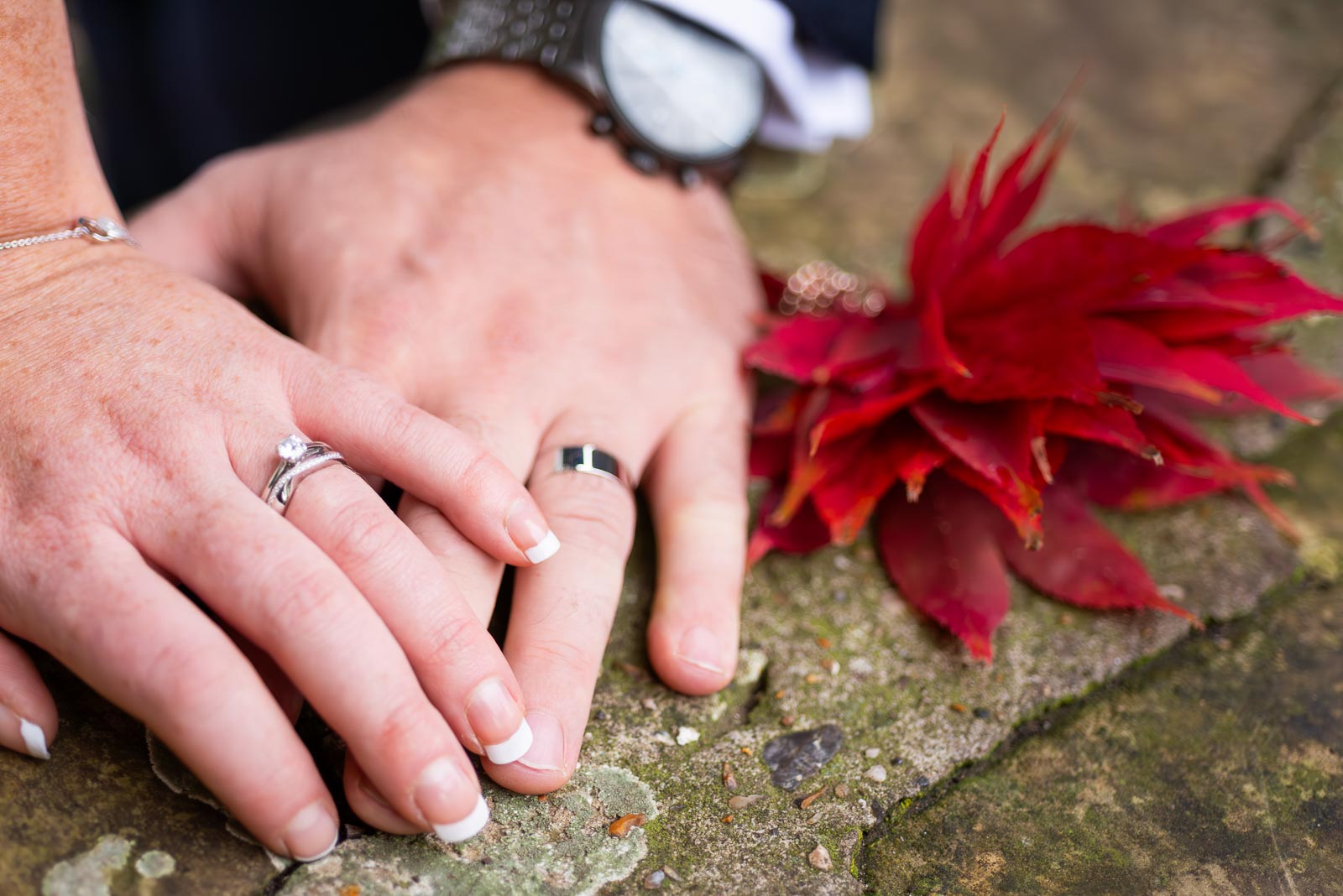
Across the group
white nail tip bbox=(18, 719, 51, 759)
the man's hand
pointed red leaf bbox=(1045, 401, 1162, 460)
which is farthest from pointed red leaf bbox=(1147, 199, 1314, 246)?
white nail tip bbox=(18, 719, 51, 759)

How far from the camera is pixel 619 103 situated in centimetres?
150

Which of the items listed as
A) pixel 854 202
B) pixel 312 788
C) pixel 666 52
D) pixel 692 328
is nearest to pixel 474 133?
pixel 666 52

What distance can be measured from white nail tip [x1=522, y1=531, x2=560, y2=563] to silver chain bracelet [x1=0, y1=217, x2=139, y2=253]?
611 millimetres

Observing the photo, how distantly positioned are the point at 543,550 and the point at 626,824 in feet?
0.91

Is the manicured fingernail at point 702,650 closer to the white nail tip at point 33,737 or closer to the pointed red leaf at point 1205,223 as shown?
the white nail tip at point 33,737

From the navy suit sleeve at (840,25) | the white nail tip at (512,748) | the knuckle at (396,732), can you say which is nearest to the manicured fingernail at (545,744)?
the white nail tip at (512,748)

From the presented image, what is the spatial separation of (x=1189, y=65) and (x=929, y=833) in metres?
2.09

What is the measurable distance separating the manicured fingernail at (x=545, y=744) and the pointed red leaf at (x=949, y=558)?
466mm

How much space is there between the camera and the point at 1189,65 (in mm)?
2275

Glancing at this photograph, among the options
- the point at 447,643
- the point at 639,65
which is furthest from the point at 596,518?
the point at 639,65

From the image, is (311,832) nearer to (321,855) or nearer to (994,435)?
(321,855)

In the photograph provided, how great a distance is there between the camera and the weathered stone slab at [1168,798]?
906 mm

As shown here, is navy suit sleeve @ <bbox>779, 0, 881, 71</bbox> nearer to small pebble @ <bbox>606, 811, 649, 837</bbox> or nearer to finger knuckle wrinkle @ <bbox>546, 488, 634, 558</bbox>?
finger knuckle wrinkle @ <bbox>546, 488, 634, 558</bbox>

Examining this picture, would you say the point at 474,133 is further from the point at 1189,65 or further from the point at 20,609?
the point at 1189,65
